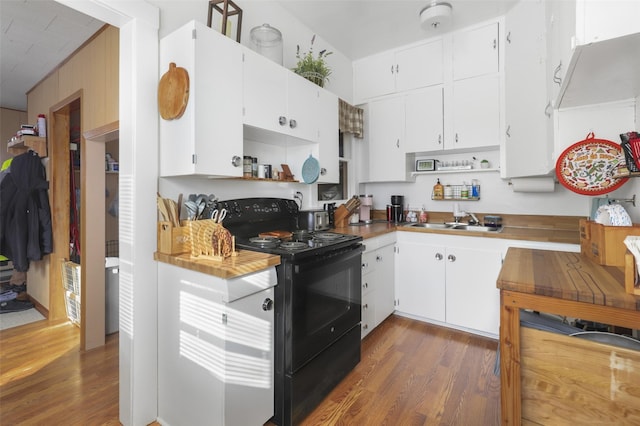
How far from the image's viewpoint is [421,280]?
2887mm

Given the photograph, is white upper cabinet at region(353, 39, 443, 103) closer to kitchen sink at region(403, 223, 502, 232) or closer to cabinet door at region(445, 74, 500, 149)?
cabinet door at region(445, 74, 500, 149)

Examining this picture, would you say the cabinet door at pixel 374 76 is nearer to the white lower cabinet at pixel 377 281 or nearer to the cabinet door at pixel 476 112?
the cabinet door at pixel 476 112

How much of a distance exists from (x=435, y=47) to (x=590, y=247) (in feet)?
8.06

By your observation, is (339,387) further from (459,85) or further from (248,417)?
(459,85)

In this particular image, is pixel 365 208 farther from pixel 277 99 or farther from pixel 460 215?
pixel 277 99

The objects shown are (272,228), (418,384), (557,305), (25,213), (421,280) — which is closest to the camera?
(557,305)

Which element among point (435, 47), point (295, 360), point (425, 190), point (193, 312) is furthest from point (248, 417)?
point (435, 47)

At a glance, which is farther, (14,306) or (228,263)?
(14,306)

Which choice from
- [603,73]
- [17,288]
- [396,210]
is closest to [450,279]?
[396,210]

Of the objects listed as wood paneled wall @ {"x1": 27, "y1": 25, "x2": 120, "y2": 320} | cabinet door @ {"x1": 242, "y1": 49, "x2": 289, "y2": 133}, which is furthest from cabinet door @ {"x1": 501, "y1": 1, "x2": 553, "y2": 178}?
wood paneled wall @ {"x1": 27, "y1": 25, "x2": 120, "y2": 320}

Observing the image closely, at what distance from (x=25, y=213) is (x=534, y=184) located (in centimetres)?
501

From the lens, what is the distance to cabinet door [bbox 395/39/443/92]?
10.1ft

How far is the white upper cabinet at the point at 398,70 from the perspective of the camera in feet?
10.2

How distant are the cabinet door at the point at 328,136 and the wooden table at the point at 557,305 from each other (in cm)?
168
